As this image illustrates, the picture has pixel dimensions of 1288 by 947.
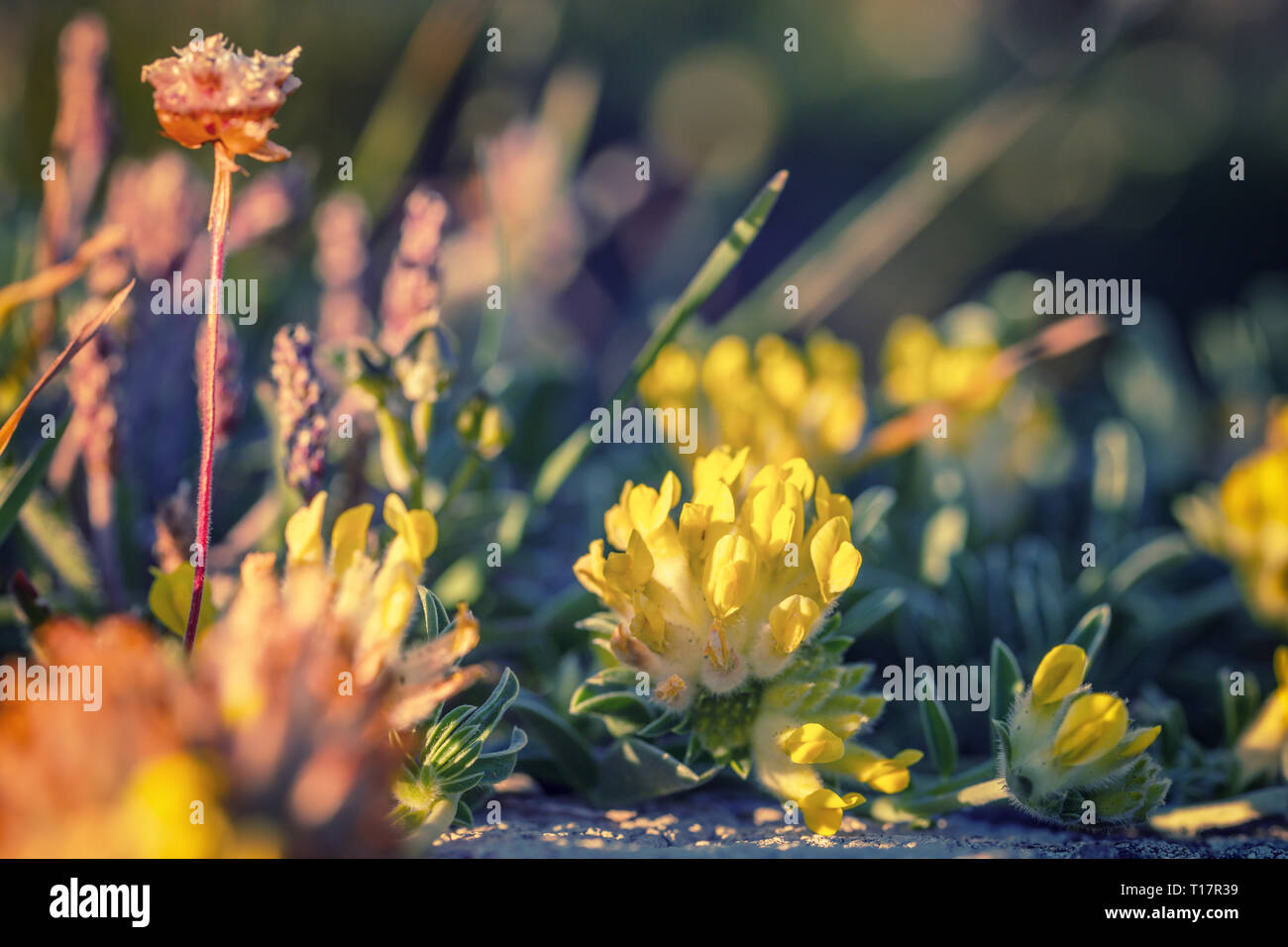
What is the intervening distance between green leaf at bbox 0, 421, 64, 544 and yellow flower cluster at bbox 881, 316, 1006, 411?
103cm

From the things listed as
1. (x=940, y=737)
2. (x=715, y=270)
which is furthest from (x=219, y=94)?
(x=940, y=737)

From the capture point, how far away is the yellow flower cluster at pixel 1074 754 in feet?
2.51

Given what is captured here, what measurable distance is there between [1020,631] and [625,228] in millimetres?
1564

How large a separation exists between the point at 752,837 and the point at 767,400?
0.53 m

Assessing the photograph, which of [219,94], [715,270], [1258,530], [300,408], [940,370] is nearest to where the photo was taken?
[219,94]

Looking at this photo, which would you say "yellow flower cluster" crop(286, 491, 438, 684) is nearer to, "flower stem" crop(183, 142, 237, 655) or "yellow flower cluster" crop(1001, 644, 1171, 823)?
"flower stem" crop(183, 142, 237, 655)

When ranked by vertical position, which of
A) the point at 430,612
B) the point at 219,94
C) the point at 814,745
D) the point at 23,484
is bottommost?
the point at 814,745

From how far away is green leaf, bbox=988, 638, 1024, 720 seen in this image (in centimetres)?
87

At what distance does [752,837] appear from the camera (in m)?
0.87

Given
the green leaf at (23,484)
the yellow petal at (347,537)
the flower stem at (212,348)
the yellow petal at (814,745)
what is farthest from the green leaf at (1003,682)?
the green leaf at (23,484)

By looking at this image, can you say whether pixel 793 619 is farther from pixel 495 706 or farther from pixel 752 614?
pixel 495 706
